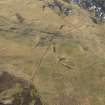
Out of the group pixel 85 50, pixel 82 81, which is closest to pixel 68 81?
pixel 82 81

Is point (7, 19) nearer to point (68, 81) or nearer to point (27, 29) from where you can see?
point (27, 29)

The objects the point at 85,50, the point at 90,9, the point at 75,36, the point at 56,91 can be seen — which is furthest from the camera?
the point at 90,9

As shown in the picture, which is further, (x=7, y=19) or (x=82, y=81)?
(x=7, y=19)

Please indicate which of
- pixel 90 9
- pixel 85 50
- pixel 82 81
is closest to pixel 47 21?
pixel 85 50

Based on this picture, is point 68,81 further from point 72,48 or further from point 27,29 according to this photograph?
point 27,29

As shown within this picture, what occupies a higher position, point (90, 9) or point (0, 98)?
point (0, 98)

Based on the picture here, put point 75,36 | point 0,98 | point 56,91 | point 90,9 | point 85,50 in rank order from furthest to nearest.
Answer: point 90,9 < point 75,36 < point 85,50 < point 56,91 < point 0,98
